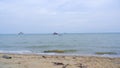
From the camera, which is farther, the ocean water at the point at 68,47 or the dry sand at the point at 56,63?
the ocean water at the point at 68,47

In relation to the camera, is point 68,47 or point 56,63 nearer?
point 56,63

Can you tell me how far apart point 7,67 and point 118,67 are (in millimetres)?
6731

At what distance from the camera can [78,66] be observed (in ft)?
38.3

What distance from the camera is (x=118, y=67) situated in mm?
11609

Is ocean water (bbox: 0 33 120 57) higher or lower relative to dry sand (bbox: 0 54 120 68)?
lower

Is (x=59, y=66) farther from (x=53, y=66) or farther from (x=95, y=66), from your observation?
(x=95, y=66)

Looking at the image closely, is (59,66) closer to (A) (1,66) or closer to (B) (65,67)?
(B) (65,67)

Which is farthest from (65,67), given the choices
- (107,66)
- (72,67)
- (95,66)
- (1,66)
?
(1,66)

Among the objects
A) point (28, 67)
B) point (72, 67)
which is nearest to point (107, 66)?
point (72, 67)

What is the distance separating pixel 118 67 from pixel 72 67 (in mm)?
2910

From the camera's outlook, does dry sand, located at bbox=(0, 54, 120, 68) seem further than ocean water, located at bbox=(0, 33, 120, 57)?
No

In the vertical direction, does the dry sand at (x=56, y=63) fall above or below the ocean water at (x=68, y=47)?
above

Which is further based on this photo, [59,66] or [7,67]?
[59,66]

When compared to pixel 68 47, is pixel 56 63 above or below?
above
